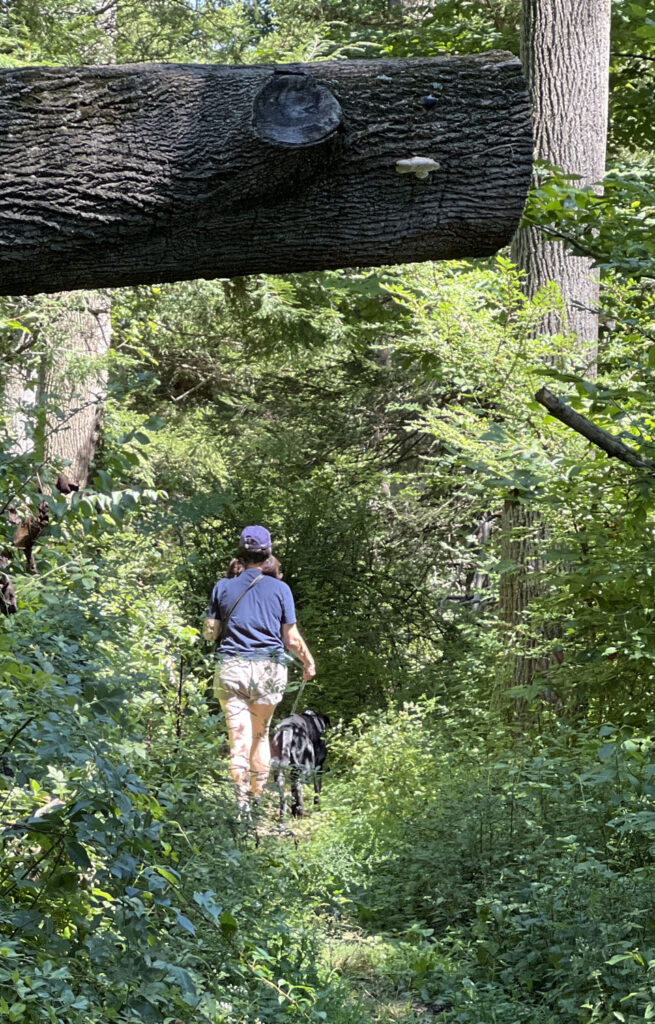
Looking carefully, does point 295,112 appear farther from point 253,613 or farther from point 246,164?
point 253,613

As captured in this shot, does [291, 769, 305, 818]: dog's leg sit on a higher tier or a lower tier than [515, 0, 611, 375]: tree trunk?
lower

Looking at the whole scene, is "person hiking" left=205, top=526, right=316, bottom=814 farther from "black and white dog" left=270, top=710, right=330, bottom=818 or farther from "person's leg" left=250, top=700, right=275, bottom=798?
"black and white dog" left=270, top=710, right=330, bottom=818

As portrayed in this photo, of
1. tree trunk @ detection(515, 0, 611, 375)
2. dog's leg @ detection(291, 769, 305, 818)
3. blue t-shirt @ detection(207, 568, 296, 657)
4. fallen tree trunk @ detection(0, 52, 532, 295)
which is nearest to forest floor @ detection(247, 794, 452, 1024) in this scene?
dog's leg @ detection(291, 769, 305, 818)

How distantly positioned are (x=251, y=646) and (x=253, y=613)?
0.22 metres

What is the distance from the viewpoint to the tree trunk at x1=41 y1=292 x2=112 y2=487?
11.2 metres

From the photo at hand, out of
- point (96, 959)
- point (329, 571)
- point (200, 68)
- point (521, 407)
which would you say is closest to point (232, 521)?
point (329, 571)

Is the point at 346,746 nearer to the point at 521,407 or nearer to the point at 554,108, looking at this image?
the point at 521,407

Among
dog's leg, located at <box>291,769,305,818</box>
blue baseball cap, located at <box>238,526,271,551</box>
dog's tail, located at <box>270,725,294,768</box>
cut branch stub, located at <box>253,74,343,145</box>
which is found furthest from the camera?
dog's tail, located at <box>270,725,294,768</box>

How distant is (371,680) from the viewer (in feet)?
39.5

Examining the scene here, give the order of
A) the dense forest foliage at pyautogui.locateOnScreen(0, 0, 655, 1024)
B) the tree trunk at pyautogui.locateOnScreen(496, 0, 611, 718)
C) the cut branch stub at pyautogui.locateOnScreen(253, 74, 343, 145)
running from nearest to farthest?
the cut branch stub at pyautogui.locateOnScreen(253, 74, 343, 145) < the dense forest foliage at pyautogui.locateOnScreen(0, 0, 655, 1024) < the tree trunk at pyautogui.locateOnScreen(496, 0, 611, 718)

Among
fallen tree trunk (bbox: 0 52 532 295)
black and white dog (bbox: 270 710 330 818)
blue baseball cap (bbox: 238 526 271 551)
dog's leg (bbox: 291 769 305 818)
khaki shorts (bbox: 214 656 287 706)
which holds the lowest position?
black and white dog (bbox: 270 710 330 818)

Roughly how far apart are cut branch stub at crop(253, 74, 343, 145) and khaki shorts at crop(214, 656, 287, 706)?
18.5ft

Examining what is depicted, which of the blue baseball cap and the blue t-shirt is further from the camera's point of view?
the blue baseball cap

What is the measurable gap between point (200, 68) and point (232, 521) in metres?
10.5
